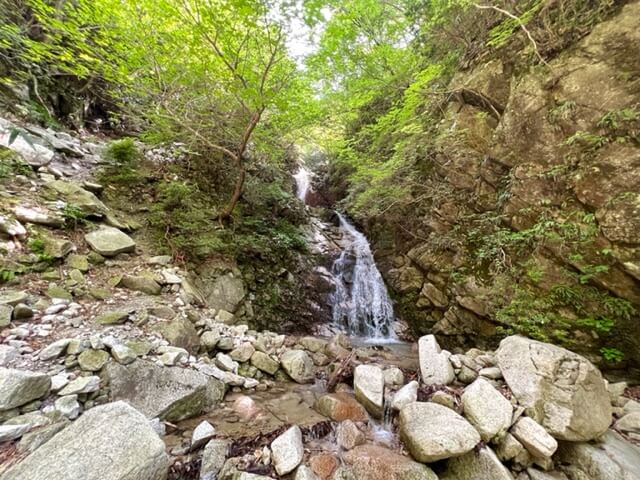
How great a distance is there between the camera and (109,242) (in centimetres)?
396

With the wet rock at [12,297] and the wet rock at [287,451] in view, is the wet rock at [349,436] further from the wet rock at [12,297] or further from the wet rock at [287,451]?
the wet rock at [12,297]

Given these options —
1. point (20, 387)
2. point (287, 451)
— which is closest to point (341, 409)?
point (287, 451)

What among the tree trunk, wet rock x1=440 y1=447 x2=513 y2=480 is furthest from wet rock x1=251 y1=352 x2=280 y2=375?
the tree trunk

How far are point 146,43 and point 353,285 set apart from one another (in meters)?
7.06

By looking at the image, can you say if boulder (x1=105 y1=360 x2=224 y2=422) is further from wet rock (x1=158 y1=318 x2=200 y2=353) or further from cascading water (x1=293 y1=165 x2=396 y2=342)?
cascading water (x1=293 y1=165 x2=396 y2=342)

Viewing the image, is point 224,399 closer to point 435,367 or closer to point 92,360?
point 92,360

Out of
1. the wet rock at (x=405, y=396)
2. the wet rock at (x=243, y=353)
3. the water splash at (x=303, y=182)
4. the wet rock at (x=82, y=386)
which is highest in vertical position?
the water splash at (x=303, y=182)

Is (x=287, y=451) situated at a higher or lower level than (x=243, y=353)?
lower

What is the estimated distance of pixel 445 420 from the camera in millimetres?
2416

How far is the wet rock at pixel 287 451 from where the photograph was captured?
212 centimetres

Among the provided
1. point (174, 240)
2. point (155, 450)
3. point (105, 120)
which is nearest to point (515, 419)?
point (155, 450)

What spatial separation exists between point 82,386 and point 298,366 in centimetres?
236

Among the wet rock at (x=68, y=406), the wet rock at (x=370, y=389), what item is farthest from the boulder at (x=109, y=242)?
the wet rock at (x=370, y=389)

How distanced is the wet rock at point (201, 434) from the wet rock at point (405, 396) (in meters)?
1.93
